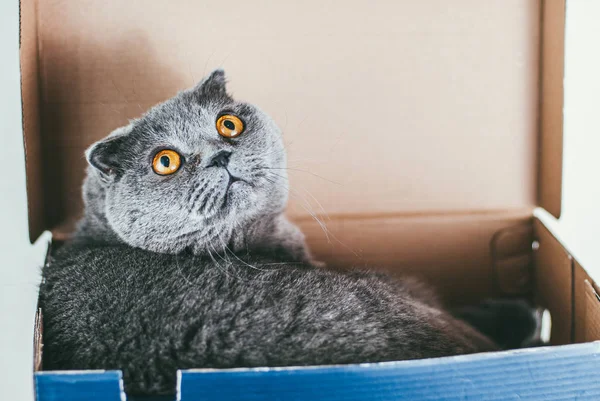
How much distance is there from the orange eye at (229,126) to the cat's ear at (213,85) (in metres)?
0.06

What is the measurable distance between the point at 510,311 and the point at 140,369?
961 millimetres

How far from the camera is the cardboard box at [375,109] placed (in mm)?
1183

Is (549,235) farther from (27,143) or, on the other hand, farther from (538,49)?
(27,143)

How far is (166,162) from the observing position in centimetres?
95

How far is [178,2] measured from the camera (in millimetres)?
1183

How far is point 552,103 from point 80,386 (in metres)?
1.12

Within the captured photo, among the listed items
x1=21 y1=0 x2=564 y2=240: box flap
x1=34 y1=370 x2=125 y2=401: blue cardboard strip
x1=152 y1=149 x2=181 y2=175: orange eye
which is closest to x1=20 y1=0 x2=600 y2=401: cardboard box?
x1=21 y1=0 x2=564 y2=240: box flap

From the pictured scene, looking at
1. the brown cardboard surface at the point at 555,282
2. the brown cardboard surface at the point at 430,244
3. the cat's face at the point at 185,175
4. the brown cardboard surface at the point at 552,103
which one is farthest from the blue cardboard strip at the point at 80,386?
the brown cardboard surface at the point at 552,103

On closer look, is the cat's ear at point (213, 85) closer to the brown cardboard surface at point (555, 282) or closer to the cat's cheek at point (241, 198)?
the cat's cheek at point (241, 198)

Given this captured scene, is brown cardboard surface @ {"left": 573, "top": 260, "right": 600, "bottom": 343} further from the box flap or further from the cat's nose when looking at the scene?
the cat's nose

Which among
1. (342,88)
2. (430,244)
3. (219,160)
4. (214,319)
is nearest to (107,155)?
(219,160)

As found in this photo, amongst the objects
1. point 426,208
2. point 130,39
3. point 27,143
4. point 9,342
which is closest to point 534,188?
point 426,208

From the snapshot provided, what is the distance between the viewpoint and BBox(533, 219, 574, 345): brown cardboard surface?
1.12 meters

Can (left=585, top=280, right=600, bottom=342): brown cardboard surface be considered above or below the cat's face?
below
